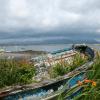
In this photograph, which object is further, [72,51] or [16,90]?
[72,51]

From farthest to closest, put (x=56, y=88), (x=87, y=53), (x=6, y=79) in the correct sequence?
(x=87, y=53) → (x=6, y=79) → (x=56, y=88)

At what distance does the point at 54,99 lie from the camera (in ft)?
29.6

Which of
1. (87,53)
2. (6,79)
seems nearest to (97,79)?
(6,79)

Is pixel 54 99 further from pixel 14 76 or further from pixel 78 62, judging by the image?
pixel 78 62

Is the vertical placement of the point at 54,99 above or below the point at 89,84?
below

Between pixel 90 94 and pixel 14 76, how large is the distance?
4.33m

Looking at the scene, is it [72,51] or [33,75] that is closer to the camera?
[33,75]

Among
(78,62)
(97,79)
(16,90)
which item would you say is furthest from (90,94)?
(78,62)

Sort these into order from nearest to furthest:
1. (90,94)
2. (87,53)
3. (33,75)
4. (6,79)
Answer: (90,94) → (6,79) → (33,75) → (87,53)

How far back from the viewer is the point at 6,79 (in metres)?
10.5

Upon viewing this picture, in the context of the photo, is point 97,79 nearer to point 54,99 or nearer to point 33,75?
point 54,99

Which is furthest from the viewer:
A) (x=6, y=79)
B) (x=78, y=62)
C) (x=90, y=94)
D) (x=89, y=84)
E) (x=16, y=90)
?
(x=78, y=62)

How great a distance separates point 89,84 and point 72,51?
811cm

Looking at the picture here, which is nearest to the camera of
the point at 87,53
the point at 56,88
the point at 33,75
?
the point at 56,88
